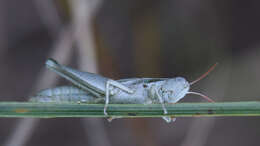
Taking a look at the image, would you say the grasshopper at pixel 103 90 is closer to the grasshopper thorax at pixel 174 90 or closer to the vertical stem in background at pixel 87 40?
the grasshopper thorax at pixel 174 90

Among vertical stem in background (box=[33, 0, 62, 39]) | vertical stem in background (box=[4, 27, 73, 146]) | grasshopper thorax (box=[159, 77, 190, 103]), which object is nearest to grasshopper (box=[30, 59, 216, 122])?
grasshopper thorax (box=[159, 77, 190, 103])

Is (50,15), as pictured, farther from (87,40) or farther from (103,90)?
(103,90)

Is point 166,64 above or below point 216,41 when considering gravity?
below

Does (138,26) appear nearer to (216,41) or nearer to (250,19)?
(216,41)

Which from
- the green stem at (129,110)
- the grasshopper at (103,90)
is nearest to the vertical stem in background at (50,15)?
the grasshopper at (103,90)


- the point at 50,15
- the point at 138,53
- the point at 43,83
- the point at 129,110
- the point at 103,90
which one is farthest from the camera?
the point at 138,53

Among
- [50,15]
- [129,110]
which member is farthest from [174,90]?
[50,15]

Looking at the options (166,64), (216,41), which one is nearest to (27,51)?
(166,64)
